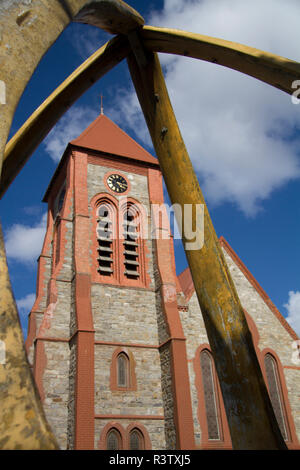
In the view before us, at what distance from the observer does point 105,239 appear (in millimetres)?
19781

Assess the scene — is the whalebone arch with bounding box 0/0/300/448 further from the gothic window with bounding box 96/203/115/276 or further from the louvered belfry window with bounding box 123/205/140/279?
the louvered belfry window with bounding box 123/205/140/279

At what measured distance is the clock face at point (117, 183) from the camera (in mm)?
21672

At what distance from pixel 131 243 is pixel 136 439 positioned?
9.08m

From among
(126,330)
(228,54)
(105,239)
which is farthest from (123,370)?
(228,54)

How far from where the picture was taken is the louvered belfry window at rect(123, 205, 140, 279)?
19.7 metres

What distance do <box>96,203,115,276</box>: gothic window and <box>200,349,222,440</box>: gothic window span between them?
603cm

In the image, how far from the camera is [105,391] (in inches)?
618

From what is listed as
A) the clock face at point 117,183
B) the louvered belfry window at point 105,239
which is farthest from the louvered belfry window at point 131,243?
the clock face at point 117,183

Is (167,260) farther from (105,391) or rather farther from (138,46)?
(138,46)

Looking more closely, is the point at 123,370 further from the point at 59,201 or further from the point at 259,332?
the point at 59,201

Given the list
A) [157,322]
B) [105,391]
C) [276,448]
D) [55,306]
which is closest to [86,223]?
[55,306]

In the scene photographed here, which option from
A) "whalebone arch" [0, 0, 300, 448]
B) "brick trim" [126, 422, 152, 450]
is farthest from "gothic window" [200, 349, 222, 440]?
"whalebone arch" [0, 0, 300, 448]

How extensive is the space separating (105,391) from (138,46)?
48.3ft

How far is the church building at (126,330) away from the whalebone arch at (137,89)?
43.6 ft
